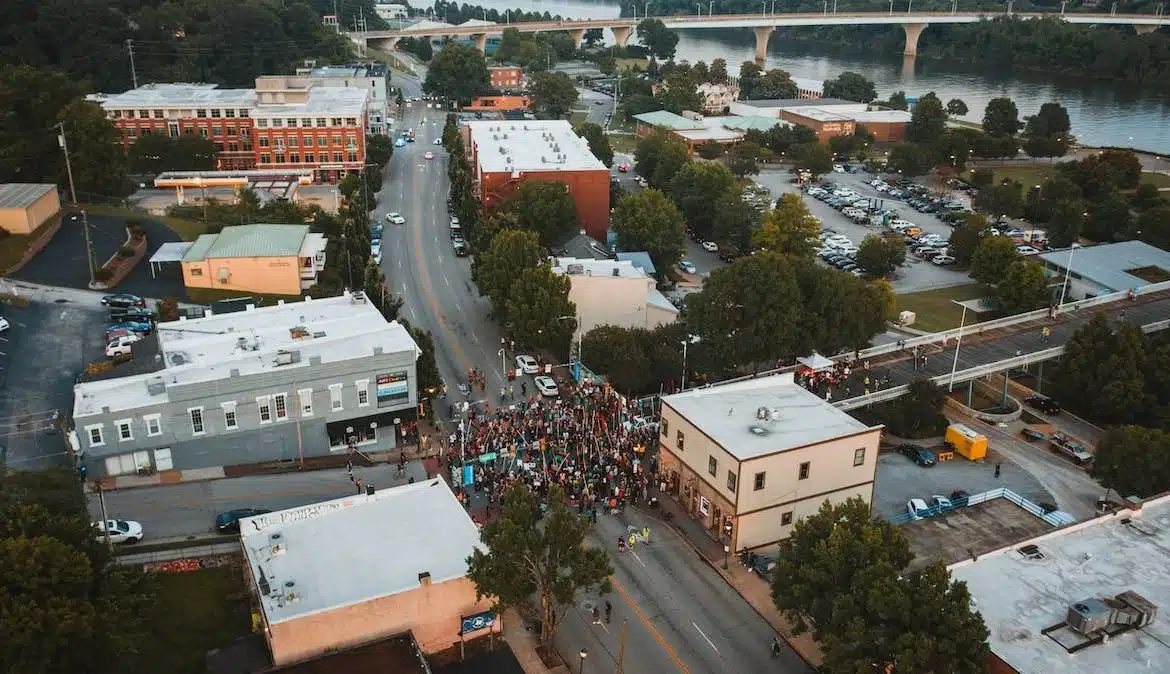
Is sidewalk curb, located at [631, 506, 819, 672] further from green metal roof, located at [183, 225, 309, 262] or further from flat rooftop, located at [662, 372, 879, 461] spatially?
green metal roof, located at [183, 225, 309, 262]

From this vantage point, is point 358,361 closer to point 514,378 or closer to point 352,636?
point 514,378

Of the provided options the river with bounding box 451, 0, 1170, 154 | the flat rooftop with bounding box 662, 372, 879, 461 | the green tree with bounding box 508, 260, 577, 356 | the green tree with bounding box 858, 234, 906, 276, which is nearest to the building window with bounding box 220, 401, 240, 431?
the green tree with bounding box 508, 260, 577, 356

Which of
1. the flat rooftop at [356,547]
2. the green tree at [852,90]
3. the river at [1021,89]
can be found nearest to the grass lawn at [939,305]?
A: the flat rooftop at [356,547]

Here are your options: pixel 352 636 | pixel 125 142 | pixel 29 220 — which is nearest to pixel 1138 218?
pixel 352 636

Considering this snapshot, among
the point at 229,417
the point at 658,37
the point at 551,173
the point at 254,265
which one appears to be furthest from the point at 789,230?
the point at 658,37

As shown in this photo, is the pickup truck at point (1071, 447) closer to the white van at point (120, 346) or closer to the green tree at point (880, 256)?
the green tree at point (880, 256)

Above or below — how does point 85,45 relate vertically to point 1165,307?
above

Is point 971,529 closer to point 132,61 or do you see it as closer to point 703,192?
point 703,192
